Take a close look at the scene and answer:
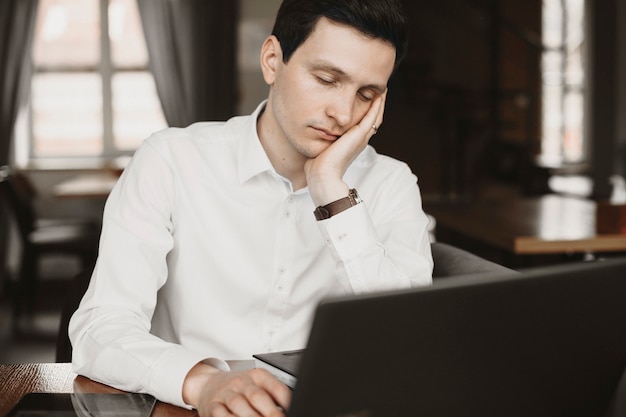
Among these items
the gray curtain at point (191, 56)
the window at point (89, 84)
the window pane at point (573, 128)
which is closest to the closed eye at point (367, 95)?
the gray curtain at point (191, 56)

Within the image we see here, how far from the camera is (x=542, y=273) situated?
2.73 ft

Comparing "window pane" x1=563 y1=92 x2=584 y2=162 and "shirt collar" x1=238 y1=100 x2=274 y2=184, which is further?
"window pane" x1=563 y1=92 x2=584 y2=162

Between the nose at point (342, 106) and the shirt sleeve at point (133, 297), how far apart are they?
1.23ft

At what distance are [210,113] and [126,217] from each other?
490cm

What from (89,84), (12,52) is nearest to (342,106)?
(12,52)

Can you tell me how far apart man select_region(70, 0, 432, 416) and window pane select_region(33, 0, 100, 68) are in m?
5.68

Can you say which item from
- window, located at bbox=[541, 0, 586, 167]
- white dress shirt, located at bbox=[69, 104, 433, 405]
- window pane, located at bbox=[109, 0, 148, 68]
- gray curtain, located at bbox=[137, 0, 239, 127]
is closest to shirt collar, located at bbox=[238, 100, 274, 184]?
white dress shirt, located at bbox=[69, 104, 433, 405]

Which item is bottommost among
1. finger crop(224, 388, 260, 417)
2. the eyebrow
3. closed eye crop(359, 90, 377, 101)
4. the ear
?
finger crop(224, 388, 260, 417)

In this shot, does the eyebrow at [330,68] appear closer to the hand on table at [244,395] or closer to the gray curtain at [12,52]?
the hand on table at [244,395]

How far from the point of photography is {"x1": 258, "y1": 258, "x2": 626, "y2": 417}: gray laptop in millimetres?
725

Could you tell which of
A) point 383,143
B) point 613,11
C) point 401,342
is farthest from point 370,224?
point 383,143

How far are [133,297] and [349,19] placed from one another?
0.66 meters

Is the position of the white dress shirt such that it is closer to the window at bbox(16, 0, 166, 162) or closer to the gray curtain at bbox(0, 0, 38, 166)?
the gray curtain at bbox(0, 0, 38, 166)

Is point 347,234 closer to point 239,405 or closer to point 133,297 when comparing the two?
point 133,297
